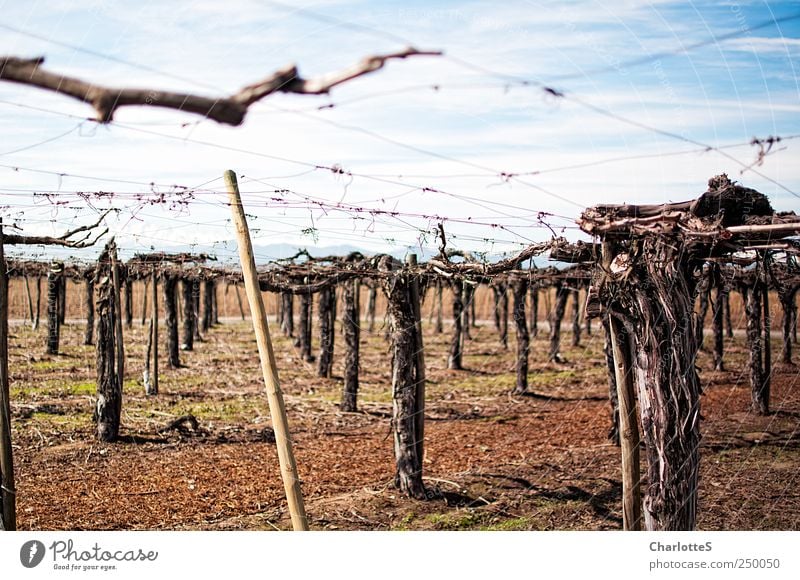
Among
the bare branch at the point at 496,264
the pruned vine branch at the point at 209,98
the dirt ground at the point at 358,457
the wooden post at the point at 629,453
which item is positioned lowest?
the dirt ground at the point at 358,457

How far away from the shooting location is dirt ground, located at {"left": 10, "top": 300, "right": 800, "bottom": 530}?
7320 millimetres

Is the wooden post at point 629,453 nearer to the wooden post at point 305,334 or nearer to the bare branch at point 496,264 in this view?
the bare branch at point 496,264

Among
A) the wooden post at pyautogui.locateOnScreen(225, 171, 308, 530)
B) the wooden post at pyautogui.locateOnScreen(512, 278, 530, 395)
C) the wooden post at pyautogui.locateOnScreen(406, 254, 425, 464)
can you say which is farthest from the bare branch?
the wooden post at pyautogui.locateOnScreen(512, 278, 530, 395)

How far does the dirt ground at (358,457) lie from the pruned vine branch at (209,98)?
17.0ft

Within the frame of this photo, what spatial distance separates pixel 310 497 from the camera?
7.99 metres

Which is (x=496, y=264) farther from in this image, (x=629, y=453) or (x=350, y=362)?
(x=350, y=362)

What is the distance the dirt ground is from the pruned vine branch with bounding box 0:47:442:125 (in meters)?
5.19

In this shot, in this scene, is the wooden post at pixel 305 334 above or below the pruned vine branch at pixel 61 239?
below

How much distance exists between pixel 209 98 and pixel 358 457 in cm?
790

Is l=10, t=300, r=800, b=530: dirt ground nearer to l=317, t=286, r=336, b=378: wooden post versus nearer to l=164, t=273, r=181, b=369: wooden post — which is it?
l=317, t=286, r=336, b=378: wooden post

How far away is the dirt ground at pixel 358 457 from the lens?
7320 mm

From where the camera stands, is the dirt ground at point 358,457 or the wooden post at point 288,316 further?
the wooden post at point 288,316

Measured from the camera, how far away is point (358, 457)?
32.6ft

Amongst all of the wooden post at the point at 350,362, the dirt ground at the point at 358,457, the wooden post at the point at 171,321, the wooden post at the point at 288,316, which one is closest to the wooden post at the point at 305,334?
the dirt ground at the point at 358,457
